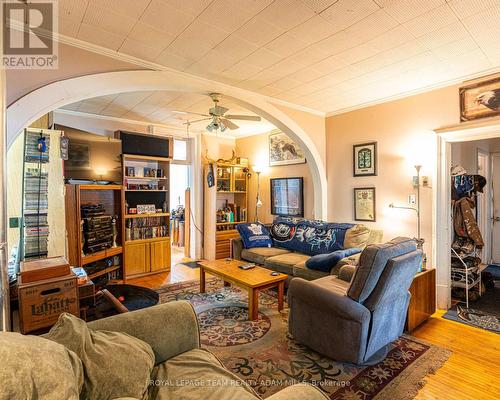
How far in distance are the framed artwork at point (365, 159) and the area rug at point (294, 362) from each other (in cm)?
231

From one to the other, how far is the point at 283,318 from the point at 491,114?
3216 millimetres

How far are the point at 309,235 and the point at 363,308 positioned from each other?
220cm

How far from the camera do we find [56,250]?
9.76ft

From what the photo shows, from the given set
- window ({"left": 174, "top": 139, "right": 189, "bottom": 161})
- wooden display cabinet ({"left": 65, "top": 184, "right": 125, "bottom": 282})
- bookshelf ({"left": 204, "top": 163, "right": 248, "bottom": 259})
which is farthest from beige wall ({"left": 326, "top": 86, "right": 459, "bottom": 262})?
wooden display cabinet ({"left": 65, "top": 184, "right": 125, "bottom": 282})

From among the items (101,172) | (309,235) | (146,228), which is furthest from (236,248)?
(101,172)

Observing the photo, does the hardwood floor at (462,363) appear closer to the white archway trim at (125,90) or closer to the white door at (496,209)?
the white archway trim at (125,90)

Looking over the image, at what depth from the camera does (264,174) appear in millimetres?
5957

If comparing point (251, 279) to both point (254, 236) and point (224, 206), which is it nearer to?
point (254, 236)

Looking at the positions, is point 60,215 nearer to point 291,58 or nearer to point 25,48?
point 25,48

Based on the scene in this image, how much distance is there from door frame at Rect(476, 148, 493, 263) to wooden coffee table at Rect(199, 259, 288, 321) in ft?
13.8

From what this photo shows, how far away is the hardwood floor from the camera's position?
6.35 feet

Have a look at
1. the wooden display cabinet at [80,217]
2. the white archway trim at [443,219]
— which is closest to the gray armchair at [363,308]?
the white archway trim at [443,219]

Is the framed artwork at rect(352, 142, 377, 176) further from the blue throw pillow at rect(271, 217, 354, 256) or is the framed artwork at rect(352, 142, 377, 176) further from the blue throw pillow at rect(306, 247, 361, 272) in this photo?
the blue throw pillow at rect(306, 247, 361, 272)

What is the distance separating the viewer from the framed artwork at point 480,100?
303 centimetres
